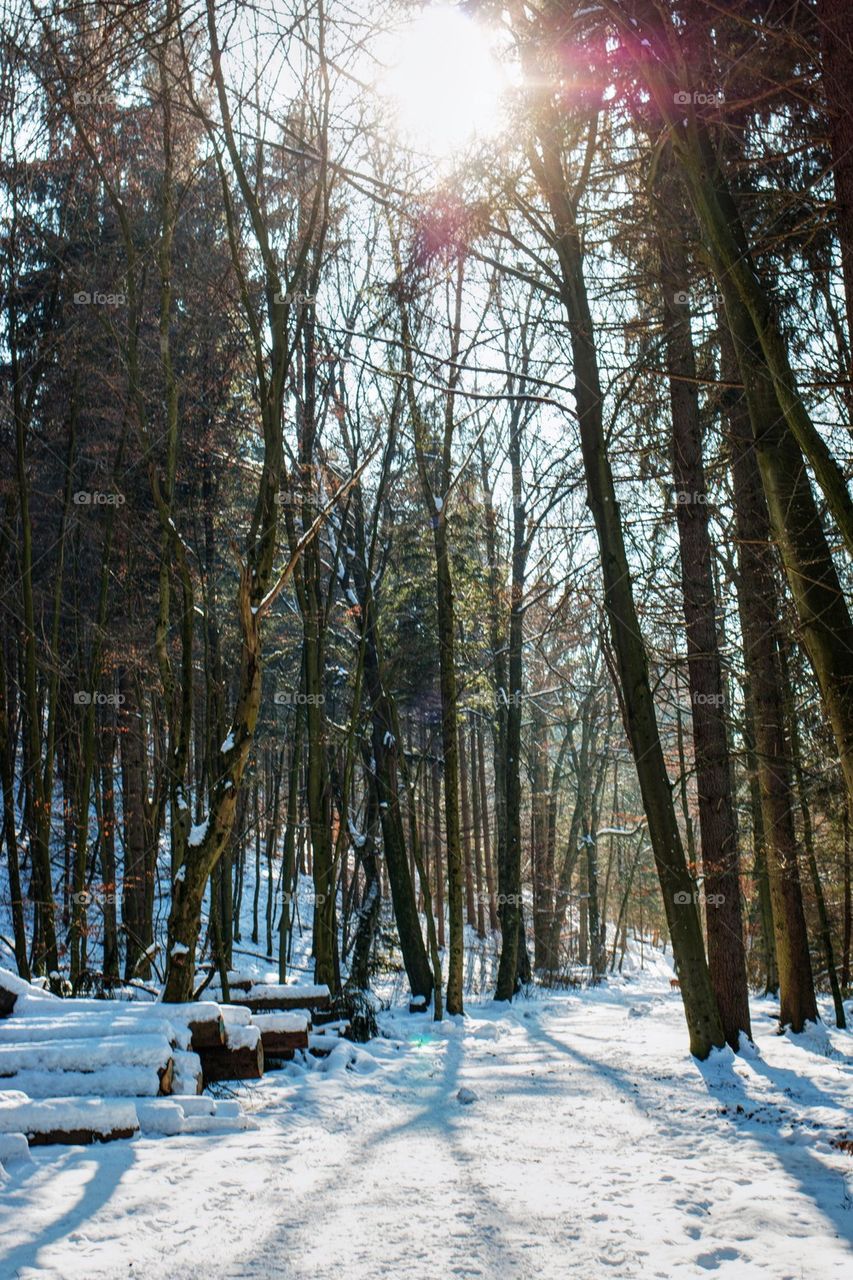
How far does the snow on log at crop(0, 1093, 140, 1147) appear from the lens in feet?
17.2

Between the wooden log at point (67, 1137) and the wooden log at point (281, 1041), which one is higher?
the wooden log at point (67, 1137)

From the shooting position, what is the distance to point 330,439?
16.5 meters

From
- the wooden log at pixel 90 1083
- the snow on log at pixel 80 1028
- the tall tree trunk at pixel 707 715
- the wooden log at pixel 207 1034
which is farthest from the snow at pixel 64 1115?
the tall tree trunk at pixel 707 715

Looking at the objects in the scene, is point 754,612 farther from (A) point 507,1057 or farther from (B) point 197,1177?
(B) point 197,1177

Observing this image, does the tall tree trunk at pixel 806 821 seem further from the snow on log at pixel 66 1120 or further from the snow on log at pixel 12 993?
the snow on log at pixel 12 993

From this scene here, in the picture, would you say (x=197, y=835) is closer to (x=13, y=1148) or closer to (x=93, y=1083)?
(x=93, y=1083)

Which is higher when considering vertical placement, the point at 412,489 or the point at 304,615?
the point at 412,489

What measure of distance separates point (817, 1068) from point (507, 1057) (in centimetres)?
365

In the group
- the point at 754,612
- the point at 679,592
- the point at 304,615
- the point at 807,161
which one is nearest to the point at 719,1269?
the point at 807,161

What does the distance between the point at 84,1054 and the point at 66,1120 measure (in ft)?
2.99

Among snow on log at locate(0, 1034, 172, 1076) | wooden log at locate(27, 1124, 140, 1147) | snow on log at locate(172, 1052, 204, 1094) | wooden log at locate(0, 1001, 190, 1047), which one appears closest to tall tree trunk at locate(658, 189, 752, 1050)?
snow on log at locate(172, 1052, 204, 1094)

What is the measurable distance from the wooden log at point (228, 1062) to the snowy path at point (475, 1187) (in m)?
0.20

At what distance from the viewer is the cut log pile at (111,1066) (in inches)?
210

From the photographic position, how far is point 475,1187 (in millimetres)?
5117
